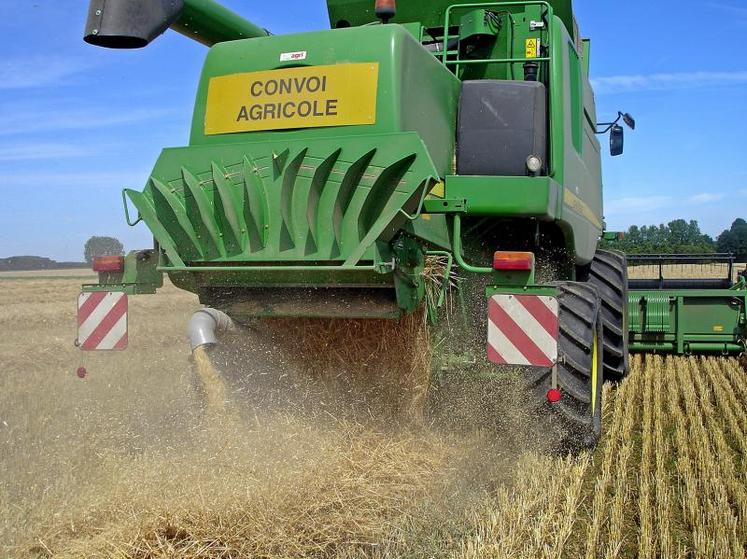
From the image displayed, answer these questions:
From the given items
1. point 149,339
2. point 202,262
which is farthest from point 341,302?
point 149,339

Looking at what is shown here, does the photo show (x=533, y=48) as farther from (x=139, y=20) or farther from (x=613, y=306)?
(x=139, y=20)

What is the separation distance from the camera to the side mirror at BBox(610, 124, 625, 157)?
7.07 m

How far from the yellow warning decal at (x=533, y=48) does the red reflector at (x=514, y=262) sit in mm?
1561

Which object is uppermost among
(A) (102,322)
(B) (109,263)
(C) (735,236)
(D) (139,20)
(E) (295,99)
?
(C) (735,236)

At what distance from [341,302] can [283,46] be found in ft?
4.32

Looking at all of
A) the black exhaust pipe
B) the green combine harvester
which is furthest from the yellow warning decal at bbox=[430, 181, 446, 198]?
the black exhaust pipe

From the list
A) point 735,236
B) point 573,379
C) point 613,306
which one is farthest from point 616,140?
point 735,236

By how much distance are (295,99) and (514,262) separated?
1331 millimetres

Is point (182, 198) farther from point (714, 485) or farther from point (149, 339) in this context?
point (149, 339)

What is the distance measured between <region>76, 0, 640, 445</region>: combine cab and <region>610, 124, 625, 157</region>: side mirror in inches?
101

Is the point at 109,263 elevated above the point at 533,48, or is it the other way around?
the point at 533,48

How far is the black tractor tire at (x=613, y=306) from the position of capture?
5.65 meters

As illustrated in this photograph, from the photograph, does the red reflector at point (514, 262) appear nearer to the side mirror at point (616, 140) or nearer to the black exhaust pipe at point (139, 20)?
the black exhaust pipe at point (139, 20)

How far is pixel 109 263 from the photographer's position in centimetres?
435
